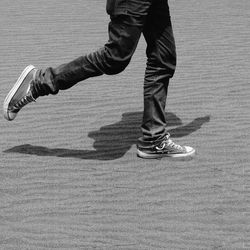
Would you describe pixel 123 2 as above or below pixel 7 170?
above

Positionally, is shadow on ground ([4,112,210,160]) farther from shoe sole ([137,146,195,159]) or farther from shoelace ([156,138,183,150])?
shoelace ([156,138,183,150])

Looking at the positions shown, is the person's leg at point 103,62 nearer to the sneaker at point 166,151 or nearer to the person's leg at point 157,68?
the person's leg at point 157,68

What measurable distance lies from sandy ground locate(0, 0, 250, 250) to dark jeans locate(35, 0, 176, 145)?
353mm

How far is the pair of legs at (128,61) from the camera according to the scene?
671 cm

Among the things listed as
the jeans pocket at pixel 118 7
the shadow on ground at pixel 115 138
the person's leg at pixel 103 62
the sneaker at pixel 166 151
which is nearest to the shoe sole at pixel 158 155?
the sneaker at pixel 166 151

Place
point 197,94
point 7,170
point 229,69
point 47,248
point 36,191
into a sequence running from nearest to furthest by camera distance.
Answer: point 47,248
point 36,191
point 7,170
point 197,94
point 229,69

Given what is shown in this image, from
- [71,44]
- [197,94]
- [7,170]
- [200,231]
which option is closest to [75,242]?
[200,231]

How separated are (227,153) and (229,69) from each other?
2845mm

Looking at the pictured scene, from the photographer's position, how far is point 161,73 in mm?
7105

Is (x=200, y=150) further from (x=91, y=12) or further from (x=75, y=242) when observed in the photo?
(x=91, y=12)

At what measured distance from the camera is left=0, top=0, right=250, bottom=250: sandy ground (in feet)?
18.6

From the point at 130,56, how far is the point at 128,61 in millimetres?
35

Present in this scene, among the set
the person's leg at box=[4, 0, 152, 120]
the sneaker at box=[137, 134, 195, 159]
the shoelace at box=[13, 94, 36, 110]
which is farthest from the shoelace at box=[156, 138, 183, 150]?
the shoelace at box=[13, 94, 36, 110]

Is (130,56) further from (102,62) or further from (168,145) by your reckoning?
(168,145)
